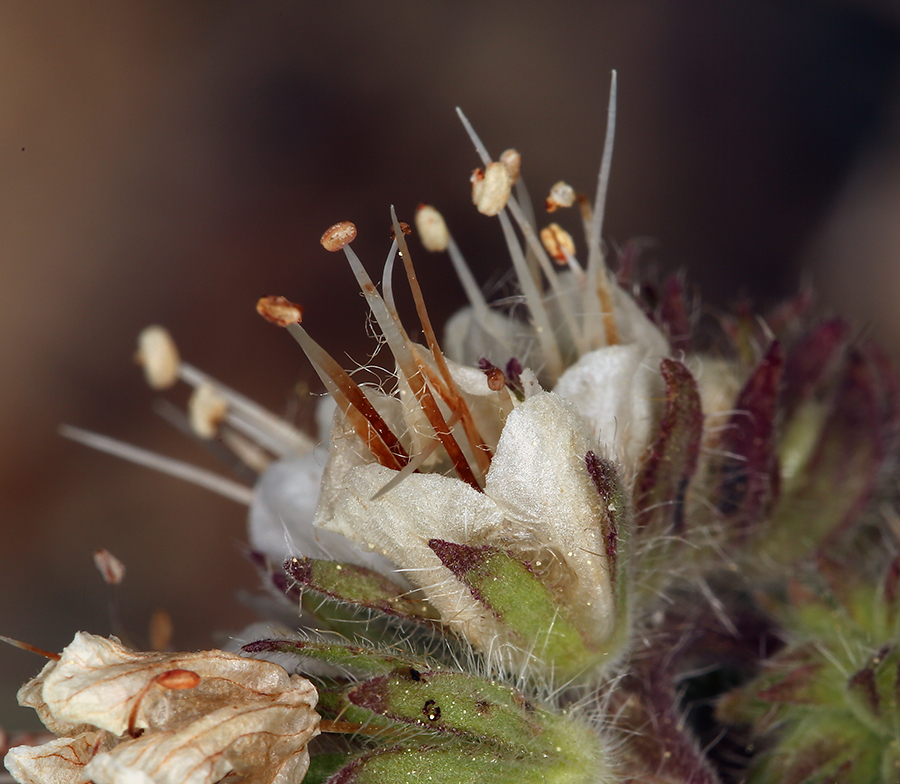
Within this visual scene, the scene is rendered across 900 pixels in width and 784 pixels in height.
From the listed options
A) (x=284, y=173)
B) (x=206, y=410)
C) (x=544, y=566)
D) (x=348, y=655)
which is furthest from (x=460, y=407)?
(x=284, y=173)

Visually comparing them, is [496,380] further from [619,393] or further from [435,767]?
[435,767]

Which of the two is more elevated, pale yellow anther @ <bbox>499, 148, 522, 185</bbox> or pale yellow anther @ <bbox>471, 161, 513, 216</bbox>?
pale yellow anther @ <bbox>499, 148, 522, 185</bbox>

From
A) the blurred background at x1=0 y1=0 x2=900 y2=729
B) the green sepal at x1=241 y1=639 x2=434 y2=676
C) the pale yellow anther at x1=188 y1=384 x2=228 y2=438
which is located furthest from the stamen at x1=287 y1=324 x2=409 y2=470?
the blurred background at x1=0 y1=0 x2=900 y2=729

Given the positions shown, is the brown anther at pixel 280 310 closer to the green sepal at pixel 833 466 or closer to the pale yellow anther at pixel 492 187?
the pale yellow anther at pixel 492 187

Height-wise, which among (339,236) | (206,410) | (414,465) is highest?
(339,236)

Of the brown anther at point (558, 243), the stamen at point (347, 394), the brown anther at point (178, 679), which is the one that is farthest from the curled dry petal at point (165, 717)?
the brown anther at point (558, 243)

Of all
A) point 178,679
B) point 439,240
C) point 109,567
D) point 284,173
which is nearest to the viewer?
point 178,679

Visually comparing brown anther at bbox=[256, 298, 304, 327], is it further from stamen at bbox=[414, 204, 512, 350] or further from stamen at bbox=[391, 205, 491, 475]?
Result: stamen at bbox=[414, 204, 512, 350]
